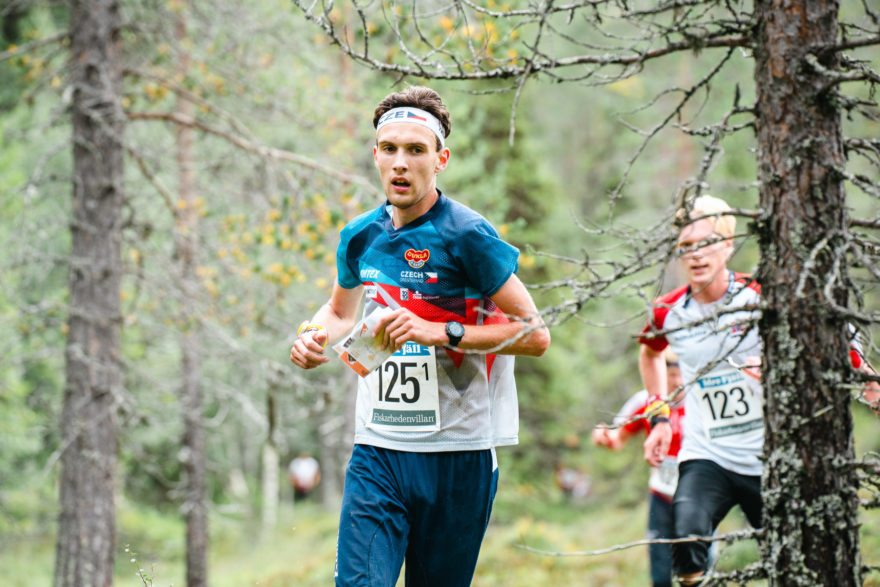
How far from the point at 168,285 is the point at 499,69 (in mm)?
6302

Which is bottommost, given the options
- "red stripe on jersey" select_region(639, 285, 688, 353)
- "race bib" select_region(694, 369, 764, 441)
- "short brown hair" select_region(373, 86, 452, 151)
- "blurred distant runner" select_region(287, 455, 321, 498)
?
"blurred distant runner" select_region(287, 455, 321, 498)

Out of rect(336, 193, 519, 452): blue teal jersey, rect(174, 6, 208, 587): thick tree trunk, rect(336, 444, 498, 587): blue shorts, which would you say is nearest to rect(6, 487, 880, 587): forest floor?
rect(336, 444, 498, 587): blue shorts

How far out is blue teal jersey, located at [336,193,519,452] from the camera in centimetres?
341

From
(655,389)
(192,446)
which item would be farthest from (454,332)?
(192,446)

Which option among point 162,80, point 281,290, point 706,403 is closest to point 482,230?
point 706,403

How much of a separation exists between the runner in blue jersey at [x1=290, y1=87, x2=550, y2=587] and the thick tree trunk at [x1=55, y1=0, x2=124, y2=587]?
5.01 m

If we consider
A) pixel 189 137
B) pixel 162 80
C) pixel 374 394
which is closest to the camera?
pixel 374 394

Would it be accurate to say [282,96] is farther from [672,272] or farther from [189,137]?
[672,272]

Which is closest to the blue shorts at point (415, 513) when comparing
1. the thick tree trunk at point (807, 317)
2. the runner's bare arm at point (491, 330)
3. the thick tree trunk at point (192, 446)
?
the runner's bare arm at point (491, 330)

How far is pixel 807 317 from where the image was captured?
2.54m

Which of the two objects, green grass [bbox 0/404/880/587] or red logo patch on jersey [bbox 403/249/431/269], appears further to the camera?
green grass [bbox 0/404/880/587]

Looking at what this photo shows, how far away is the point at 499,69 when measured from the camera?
2994 millimetres

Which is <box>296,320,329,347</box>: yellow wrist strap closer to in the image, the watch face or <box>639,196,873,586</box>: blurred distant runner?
the watch face

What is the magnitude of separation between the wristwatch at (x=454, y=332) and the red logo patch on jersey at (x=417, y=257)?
332 millimetres
